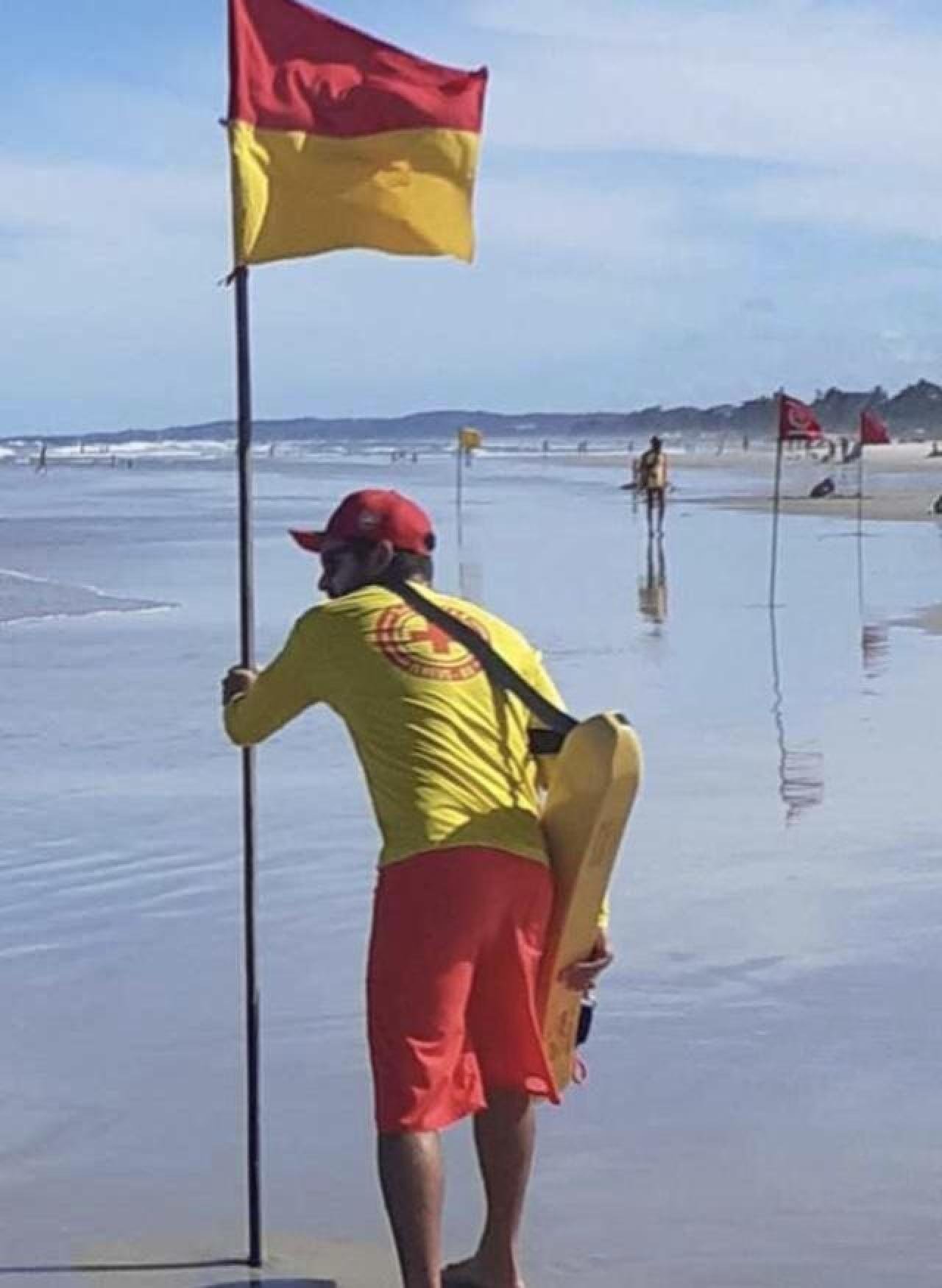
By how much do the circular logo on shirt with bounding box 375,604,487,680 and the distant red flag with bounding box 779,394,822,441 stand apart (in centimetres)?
2236

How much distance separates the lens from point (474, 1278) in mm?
5742

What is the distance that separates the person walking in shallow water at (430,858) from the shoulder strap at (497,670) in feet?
0.07

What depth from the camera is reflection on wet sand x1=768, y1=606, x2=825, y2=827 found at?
11.8 metres

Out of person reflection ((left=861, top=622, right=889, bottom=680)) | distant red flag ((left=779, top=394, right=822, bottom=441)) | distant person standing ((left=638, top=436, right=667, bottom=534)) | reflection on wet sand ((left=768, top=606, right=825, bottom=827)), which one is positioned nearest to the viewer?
reflection on wet sand ((left=768, top=606, right=825, bottom=827))

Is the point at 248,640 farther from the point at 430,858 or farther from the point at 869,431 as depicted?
the point at 869,431

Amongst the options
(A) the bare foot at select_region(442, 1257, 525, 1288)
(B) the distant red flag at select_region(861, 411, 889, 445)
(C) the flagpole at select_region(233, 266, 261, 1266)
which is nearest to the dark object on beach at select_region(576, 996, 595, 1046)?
(A) the bare foot at select_region(442, 1257, 525, 1288)

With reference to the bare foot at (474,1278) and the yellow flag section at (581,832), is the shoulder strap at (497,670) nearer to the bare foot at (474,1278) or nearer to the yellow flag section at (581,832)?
the yellow flag section at (581,832)

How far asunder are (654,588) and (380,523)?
67.6 feet

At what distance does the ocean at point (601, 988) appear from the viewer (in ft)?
20.5

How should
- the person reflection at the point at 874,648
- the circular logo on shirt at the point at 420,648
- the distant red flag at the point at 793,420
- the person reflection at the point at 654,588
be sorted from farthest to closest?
the distant red flag at the point at 793,420
the person reflection at the point at 654,588
the person reflection at the point at 874,648
the circular logo on shirt at the point at 420,648

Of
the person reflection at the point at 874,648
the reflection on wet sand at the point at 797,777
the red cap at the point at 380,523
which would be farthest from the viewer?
the person reflection at the point at 874,648

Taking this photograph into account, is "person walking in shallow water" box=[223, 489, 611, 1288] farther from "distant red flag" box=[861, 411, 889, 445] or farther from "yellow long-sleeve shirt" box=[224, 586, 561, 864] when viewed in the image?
"distant red flag" box=[861, 411, 889, 445]

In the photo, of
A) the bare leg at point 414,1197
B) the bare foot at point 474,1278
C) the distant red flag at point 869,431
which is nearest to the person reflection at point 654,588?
the distant red flag at point 869,431

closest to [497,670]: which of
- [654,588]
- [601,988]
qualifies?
[601,988]
